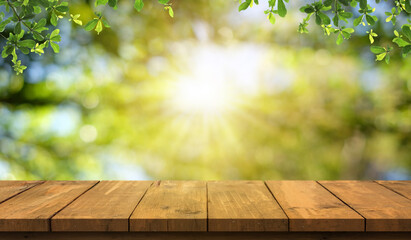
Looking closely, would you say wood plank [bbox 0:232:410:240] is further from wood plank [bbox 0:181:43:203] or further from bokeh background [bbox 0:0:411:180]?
bokeh background [bbox 0:0:411:180]

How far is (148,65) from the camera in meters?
4.44

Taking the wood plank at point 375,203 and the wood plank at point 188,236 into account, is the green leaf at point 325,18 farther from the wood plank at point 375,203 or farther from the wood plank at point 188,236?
the wood plank at point 188,236

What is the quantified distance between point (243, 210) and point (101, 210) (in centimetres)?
49

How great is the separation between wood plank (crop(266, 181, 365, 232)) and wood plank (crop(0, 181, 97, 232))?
31.6 inches

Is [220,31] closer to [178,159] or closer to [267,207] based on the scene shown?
[178,159]

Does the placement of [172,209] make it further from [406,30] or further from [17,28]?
[406,30]

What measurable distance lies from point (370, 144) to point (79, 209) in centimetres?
358

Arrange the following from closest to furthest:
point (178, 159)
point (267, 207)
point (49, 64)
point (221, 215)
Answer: point (221, 215)
point (267, 207)
point (49, 64)
point (178, 159)

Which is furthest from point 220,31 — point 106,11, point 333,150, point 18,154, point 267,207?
point 267,207

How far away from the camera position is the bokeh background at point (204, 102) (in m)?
4.29

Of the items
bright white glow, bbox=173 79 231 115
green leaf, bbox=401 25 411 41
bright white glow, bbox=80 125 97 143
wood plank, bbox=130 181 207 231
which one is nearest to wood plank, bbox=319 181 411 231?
wood plank, bbox=130 181 207 231

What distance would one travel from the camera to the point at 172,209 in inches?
61.0

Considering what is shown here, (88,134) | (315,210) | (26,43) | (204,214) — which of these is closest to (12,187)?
(26,43)

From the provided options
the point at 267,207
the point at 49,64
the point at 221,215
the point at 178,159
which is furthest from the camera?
the point at 178,159
